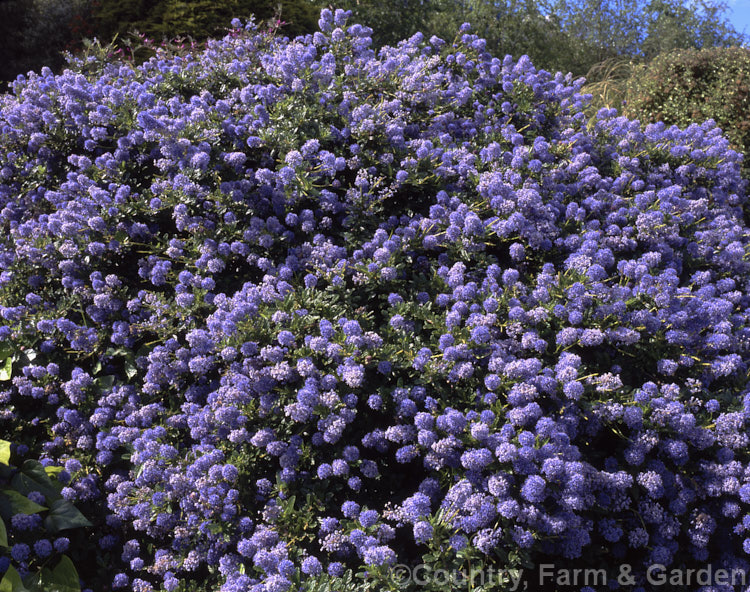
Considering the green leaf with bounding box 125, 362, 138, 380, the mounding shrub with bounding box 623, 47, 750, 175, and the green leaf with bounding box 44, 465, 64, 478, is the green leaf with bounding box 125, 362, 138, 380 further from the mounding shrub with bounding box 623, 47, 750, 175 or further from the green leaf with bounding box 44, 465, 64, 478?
the mounding shrub with bounding box 623, 47, 750, 175

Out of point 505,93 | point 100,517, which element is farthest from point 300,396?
point 505,93

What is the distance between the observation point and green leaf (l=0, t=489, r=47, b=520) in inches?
115

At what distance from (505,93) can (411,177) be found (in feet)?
5.54

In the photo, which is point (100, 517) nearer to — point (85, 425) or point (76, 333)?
point (85, 425)

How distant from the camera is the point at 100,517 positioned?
330cm

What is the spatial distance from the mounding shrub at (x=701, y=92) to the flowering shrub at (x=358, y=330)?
6.84ft

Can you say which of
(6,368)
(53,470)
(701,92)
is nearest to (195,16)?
(6,368)

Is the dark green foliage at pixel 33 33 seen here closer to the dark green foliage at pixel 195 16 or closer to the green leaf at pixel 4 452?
the dark green foliage at pixel 195 16

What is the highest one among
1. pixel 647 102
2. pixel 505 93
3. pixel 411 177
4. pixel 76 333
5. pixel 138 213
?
pixel 647 102

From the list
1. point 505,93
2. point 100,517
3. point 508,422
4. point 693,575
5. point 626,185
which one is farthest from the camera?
point 505,93

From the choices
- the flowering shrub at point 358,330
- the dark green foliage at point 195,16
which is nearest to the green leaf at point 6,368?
the flowering shrub at point 358,330

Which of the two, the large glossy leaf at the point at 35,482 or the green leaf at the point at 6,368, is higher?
the green leaf at the point at 6,368

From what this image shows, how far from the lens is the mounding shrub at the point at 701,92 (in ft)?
21.5

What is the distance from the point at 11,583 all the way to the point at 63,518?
443mm
